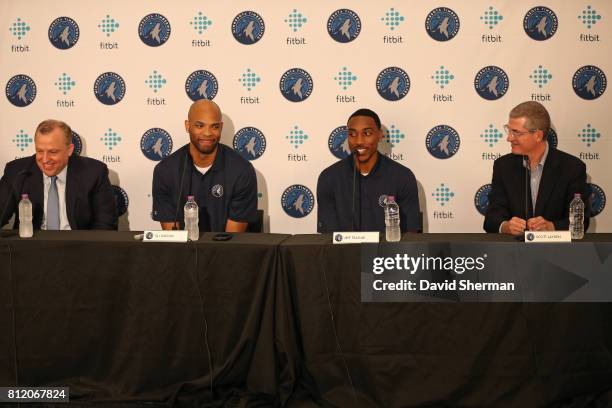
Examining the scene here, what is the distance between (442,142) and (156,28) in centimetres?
195

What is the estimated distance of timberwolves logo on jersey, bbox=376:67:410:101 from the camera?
4801 mm

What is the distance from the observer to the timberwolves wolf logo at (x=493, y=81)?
4746mm

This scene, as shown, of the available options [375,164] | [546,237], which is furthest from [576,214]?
[375,164]

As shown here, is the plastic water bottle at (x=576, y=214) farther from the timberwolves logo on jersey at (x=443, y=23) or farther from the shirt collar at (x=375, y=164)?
the timberwolves logo on jersey at (x=443, y=23)

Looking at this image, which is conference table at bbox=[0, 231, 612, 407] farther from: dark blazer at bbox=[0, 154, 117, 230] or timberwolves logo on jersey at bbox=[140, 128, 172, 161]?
timberwolves logo on jersey at bbox=[140, 128, 172, 161]

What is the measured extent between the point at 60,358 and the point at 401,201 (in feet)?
6.74

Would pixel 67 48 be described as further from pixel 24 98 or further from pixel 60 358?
pixel 60 358

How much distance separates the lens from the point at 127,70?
4.94 metres

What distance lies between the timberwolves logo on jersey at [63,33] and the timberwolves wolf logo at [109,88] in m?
0.30

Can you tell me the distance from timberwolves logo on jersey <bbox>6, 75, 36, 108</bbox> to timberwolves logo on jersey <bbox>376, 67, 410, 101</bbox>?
2.25 metres

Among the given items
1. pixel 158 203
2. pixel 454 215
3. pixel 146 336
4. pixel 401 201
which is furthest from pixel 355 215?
pixel 146 336

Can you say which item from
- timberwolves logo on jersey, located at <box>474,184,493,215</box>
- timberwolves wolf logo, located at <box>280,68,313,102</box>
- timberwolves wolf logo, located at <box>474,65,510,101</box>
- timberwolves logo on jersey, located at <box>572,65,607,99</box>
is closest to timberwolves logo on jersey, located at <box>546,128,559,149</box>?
timberwolves logo on jersey, located at <box>572,65,607,99</box>

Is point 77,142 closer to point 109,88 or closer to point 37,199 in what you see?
point 109,88

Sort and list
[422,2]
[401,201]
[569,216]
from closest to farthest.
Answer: [569,216]
[401,201]
[422,2]
